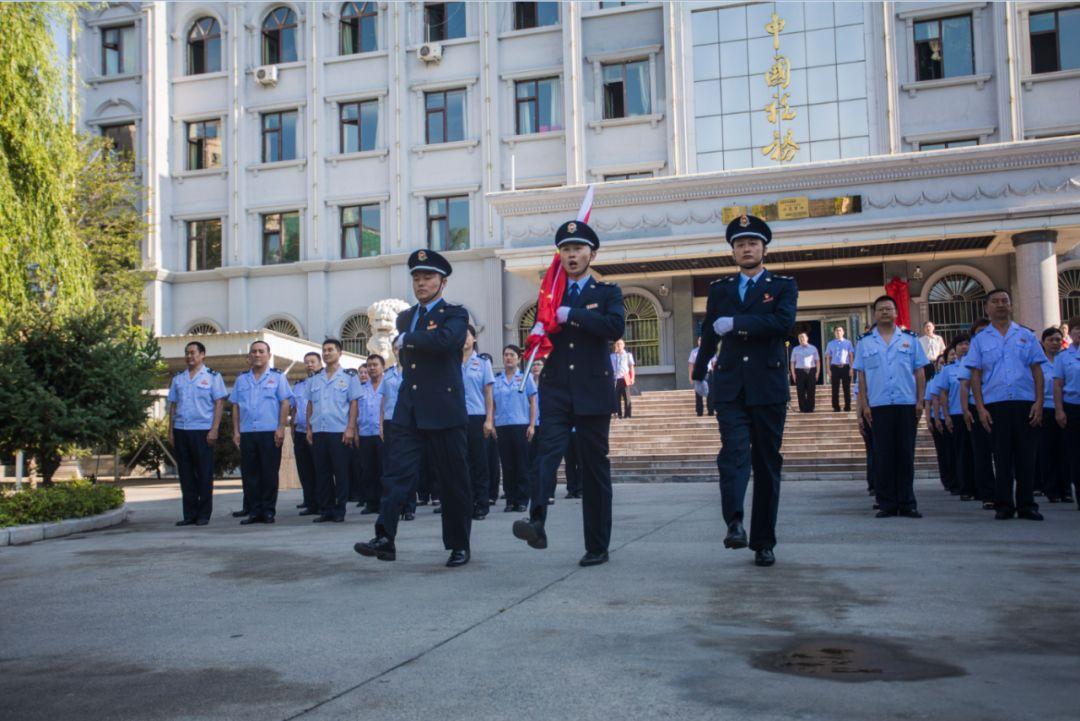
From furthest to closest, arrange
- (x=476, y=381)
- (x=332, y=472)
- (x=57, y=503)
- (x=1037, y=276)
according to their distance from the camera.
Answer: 1. (x=1037, y=276)
2. (x=476, y=381)
3. (x=332, y=472)
4. (x=57, y=503)

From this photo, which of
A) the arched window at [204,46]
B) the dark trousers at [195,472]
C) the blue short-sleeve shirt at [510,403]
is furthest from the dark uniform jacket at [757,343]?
the arched window at [204,46]

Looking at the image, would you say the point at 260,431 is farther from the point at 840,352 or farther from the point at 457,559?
the point at 840,352

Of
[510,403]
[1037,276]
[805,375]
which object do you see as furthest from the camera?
[1037,276]

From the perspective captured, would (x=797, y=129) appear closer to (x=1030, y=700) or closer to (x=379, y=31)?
(x=379, y=31)

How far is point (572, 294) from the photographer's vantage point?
6695 millimetres

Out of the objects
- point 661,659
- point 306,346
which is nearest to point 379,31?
point 306,346

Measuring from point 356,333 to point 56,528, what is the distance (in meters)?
22.5

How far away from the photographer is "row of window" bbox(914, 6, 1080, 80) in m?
27.8

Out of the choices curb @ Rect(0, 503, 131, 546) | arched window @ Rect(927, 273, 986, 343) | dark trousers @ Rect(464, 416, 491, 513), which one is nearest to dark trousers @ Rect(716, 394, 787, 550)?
dark trousers @ Rect(464, 416, 491, 513)

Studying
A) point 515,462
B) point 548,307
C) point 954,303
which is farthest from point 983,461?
point 954,303

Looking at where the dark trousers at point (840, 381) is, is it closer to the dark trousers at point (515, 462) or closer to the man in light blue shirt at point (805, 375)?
the man in light blue shirt at point (805, 375)

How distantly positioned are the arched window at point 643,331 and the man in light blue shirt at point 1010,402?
20.5m

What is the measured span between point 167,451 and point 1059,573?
72.3 feet

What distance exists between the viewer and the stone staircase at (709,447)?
716 inches
